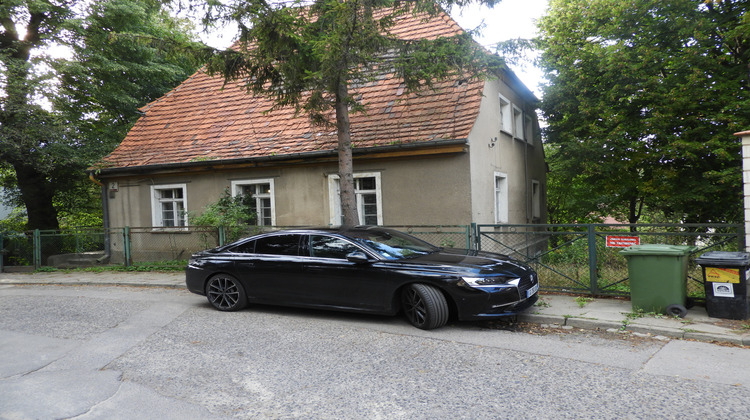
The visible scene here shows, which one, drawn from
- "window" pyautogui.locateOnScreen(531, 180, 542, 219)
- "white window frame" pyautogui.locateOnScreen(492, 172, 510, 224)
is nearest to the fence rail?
"white window frame" pyautogui.locateOnScreen(492, 172, 510, 224)

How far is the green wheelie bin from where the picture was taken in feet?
21.0

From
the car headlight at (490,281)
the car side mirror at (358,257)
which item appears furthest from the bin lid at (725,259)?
the car side mirror at (358,257)

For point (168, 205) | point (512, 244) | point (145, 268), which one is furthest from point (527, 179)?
point (145, 268)

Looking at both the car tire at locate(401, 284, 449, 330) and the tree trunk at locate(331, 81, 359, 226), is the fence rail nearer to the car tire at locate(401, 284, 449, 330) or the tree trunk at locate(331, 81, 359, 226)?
the tree trunk at locate(331, 81, 359, 226)

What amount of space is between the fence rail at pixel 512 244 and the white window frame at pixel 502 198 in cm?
138

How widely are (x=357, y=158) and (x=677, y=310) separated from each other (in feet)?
24.6

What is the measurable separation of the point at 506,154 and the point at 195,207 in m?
9.06

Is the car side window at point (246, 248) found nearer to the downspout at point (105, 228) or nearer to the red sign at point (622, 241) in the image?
→ the red sign at point (622, 241)

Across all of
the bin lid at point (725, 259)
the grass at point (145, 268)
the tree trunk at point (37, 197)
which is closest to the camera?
the bin lid at point (725, 259)

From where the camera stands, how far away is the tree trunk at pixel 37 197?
17203 mm

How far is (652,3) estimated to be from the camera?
1296 cm

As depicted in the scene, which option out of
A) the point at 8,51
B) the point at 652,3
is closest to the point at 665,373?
Result: the point at 652,3

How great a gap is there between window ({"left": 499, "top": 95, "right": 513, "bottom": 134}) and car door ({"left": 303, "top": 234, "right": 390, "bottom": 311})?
8.60 meters

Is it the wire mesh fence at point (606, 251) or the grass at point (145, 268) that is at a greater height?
the wire mesh fence at point (606, 251)
